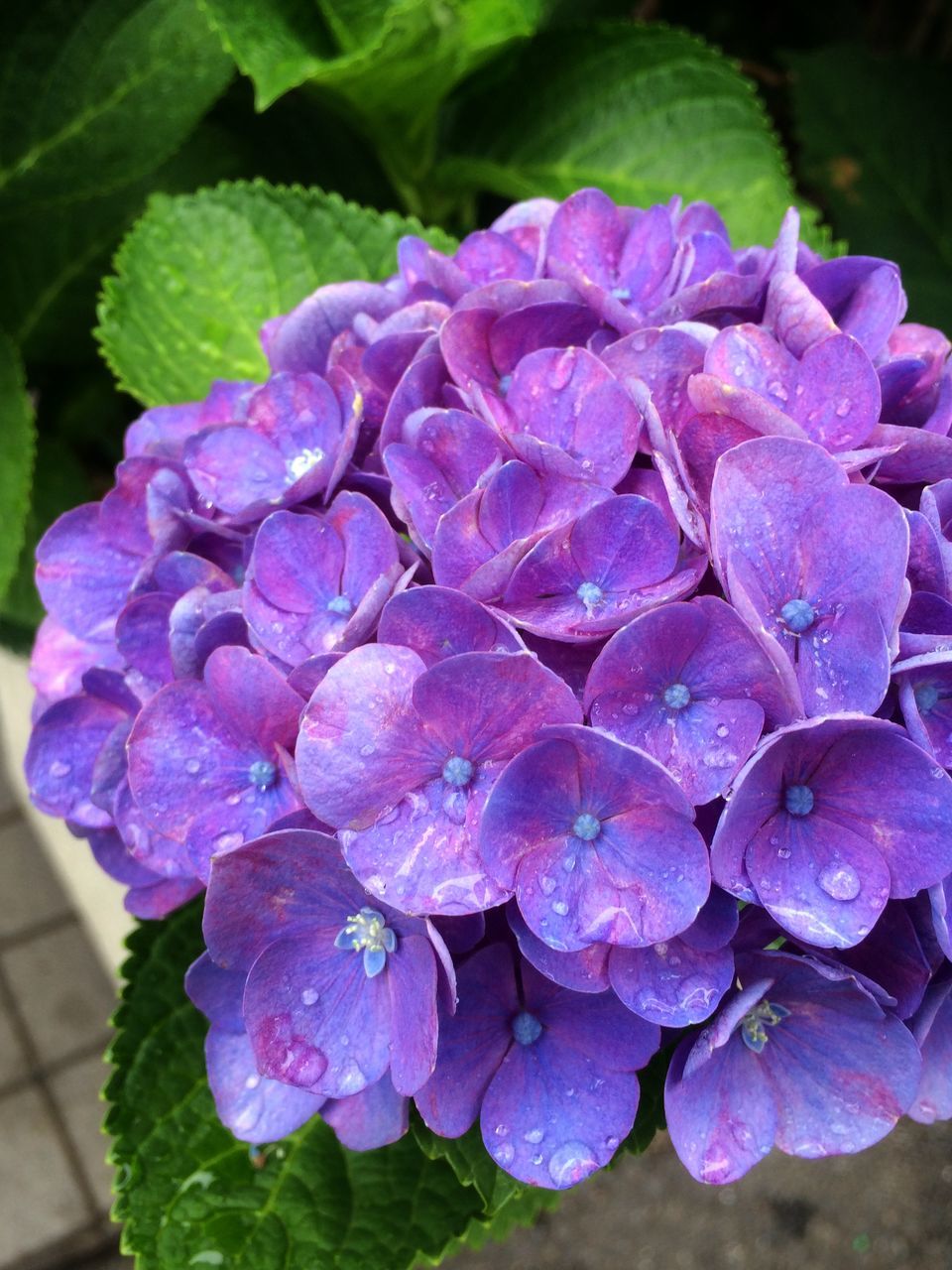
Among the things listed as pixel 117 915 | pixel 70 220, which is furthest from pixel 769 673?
pixel 117 915

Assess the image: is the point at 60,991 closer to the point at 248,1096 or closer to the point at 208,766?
the point at 248,1096

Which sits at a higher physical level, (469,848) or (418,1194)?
(469,848)

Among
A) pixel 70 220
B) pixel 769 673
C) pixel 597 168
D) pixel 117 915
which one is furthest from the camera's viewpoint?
pixel 117 915

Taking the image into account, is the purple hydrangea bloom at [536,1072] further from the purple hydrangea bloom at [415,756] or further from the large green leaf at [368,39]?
the large green leaf at [368,39]

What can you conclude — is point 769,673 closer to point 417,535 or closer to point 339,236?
point 417,535

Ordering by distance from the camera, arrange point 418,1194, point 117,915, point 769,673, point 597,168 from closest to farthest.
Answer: point 769,673 → point 418,1194 → point 597,168 → point 117,915
